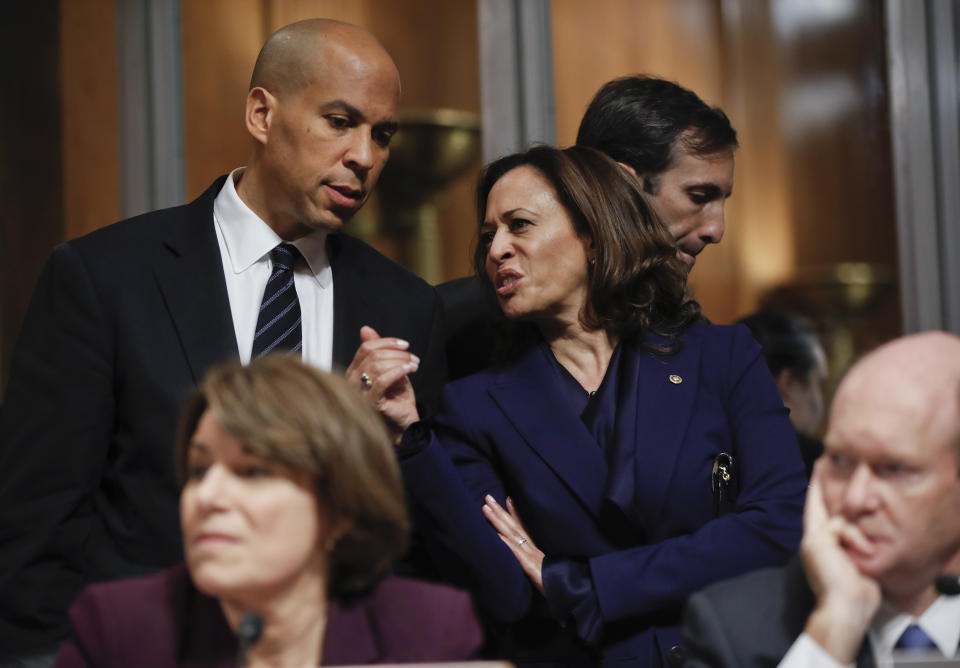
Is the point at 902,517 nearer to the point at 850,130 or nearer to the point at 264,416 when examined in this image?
the point at 264,416

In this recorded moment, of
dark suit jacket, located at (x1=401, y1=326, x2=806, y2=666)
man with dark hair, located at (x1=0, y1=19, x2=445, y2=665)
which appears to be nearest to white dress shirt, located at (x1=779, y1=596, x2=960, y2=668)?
dark suit jacket, located at (x1=401, y1=326, x2=806, y2=666)

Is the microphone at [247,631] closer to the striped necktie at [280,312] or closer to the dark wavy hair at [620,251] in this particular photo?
the striped necktie at [280,312]

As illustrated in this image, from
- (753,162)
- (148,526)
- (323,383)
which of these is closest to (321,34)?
(148,526)

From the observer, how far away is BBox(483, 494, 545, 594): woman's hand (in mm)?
2156

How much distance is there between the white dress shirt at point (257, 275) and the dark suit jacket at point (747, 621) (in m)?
1.05

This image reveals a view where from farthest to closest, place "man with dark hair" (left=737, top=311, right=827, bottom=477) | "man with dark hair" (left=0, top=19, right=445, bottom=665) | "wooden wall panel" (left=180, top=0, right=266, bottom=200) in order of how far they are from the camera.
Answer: "wooden wall panel" (left=180, top=0, right=266, bottom=200)
"man with dark hair" (left=737, top=311, right=827, bottom=477)
"man with dark hair" (left=0, top=19, right=445, bottom=665)

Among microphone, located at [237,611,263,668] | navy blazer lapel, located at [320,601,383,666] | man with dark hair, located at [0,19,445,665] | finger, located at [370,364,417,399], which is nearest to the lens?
microphone, located at [237,611,263,668]

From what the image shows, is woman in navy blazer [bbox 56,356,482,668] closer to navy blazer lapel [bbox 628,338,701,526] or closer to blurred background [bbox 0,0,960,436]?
navy blazer lapel [bbox 628,338,701,526]

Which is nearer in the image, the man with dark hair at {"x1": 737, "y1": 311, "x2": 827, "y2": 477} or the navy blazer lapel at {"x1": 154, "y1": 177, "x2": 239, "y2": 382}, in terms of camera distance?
the navy blazer lapel at {"x1": 154, "y1": 177, "x2": 239, "y2": 382}

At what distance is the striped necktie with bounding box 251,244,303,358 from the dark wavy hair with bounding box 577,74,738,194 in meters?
0.92

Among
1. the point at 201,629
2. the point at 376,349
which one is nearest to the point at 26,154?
the point at 376,349

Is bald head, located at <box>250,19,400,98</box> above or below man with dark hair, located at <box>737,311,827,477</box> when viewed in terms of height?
above

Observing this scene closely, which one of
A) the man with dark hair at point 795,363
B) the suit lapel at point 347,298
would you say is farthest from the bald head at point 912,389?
the man with dark hair at point 795,363

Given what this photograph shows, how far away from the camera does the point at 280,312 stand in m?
2.34
